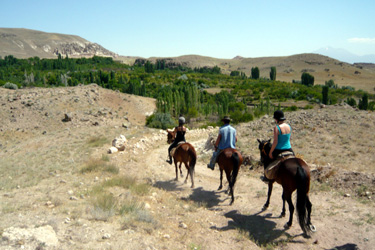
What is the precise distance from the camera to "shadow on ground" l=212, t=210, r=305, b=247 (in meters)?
5.86

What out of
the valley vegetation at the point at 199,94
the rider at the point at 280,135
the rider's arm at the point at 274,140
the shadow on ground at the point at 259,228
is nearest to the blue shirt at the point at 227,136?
the rider's arm at the point at 274,140

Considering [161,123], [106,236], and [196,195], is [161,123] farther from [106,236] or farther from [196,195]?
[106,236]

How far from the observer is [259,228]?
648 centimetres

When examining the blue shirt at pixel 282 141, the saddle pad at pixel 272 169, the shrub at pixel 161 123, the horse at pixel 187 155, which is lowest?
the shrub at pixel 161 123

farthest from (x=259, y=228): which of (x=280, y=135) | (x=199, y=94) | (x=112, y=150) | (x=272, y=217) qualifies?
(x=199, y=94)

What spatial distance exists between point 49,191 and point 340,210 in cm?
836

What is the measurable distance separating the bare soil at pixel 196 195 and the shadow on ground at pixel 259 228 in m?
0.02

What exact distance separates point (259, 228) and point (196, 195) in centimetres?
282

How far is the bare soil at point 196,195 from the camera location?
Result: 5.50m

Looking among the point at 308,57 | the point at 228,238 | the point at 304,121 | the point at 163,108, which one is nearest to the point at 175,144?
the point at 228,238

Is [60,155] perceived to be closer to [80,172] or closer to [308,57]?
[80,172]

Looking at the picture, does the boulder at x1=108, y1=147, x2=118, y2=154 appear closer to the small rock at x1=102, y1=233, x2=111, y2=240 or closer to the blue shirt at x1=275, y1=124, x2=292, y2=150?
the small rock at x1=102, y1=233, x2=111, y2=240

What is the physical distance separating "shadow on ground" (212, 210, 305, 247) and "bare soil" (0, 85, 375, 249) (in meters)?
0.02

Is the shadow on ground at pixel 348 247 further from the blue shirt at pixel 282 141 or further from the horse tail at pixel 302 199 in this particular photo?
the blue shirt at pixel 282 141
